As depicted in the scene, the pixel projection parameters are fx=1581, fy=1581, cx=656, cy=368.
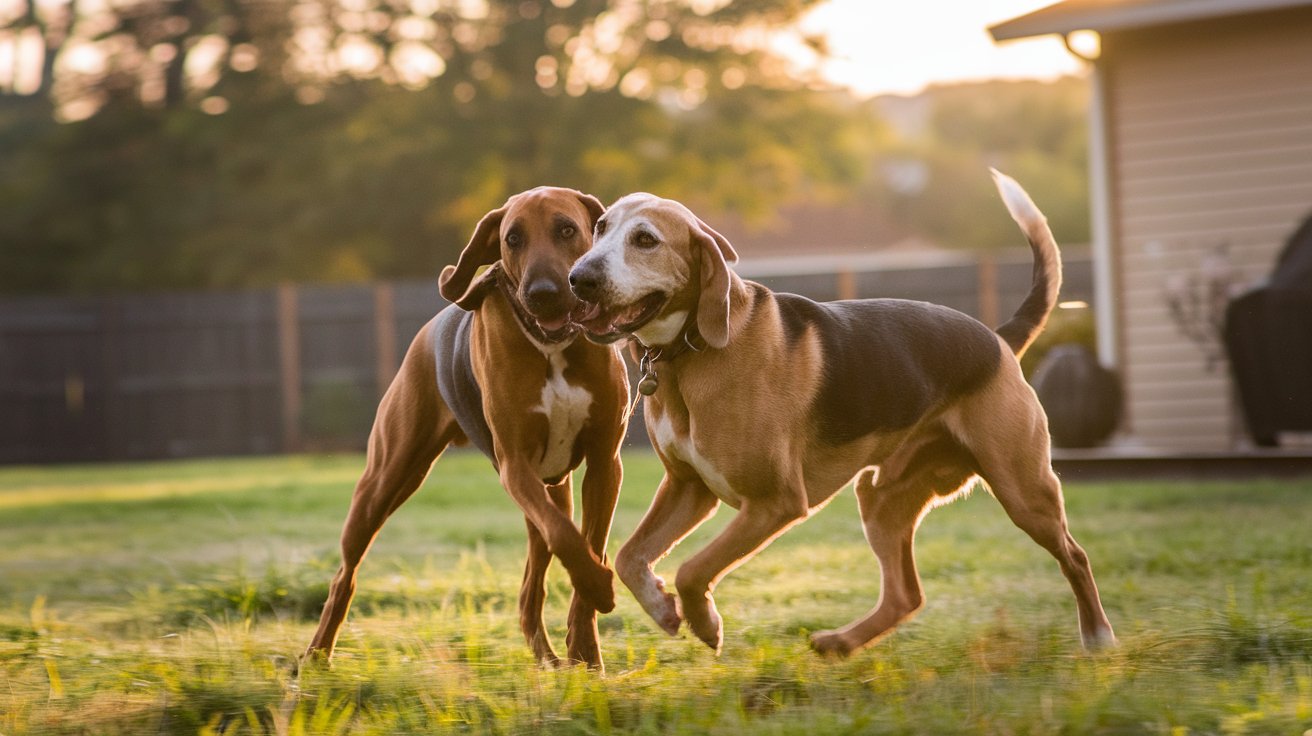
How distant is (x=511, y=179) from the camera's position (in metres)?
25.1

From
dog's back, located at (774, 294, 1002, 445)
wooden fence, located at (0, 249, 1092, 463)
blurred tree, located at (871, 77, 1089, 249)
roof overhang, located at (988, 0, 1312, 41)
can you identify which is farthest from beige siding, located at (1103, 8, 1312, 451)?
blurred tree, located at (871, 77, 1089, 249)

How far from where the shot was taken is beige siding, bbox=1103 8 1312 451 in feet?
40.6

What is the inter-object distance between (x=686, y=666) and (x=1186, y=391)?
29.9 feet

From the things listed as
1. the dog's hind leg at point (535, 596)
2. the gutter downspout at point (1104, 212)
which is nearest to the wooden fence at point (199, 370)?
the gutter downspout at point (1104, 212)

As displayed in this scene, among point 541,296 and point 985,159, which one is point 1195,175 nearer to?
point 541,296

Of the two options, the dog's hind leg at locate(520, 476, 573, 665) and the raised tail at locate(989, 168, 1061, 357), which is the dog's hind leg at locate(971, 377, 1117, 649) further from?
the dog's hind leg at locate(520, 476, 573, 665)

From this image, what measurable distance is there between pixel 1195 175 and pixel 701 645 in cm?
898

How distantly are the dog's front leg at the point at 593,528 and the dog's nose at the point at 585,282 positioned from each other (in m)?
0.87

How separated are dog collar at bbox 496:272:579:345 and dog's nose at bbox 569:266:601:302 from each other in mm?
287

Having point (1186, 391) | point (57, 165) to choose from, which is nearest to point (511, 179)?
point (57, 165)

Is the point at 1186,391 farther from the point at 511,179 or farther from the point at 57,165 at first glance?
the point at 57,165

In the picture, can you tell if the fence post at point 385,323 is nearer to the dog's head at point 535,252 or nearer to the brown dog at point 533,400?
the brown dog at point 533,400

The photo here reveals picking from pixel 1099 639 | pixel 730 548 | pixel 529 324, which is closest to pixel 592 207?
pixel 529 324

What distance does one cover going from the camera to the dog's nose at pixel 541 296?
15.2 feet
